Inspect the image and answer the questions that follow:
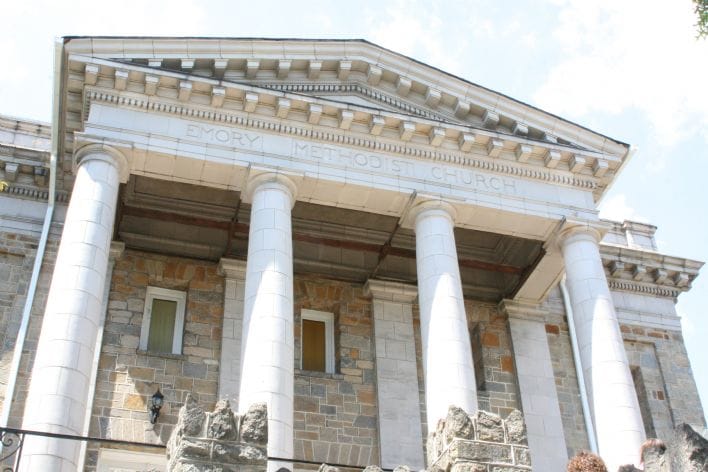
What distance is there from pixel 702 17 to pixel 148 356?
12.9m

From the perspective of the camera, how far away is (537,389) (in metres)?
20.0

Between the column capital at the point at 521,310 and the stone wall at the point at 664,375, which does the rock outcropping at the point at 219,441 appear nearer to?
the column capital at the point at 521,310

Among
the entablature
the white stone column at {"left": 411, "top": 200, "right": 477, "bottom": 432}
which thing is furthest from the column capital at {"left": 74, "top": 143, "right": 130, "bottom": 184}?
the entablature

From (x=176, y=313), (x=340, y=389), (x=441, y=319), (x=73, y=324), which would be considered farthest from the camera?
(x=176, y=313)

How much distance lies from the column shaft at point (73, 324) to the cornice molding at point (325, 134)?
137 centimetres

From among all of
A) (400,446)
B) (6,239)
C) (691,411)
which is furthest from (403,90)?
(691,411)

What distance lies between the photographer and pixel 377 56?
19.1 m

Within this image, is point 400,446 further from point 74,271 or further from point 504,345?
point 74,271

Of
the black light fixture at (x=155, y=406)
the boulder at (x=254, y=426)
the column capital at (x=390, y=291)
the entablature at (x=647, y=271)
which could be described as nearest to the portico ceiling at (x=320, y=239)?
the column capital at (x=390, y=291)

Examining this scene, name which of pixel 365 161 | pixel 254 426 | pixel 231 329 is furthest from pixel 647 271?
pixel 254 426

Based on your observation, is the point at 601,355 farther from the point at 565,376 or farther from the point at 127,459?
the point at 127,459

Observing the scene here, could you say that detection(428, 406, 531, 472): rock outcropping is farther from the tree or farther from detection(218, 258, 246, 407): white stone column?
detection(218, 258, 246, 407): white stone column

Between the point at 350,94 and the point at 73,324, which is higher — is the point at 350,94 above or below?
above

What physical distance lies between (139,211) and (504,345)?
8.61 meters
